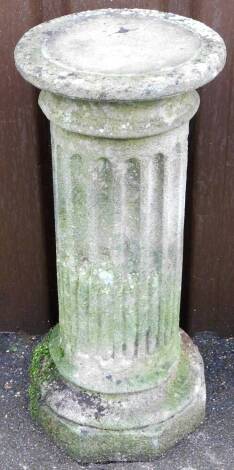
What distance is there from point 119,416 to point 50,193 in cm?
112

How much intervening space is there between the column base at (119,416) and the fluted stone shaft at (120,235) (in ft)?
0.24

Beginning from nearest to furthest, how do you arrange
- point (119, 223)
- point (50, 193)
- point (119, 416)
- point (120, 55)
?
point (120, 55)
point (119, 223)
point (119, 416)
point (50, 193)

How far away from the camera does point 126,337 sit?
10.9 ft

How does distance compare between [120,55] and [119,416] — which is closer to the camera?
[120,55]

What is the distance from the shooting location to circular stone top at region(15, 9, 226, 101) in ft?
8.75

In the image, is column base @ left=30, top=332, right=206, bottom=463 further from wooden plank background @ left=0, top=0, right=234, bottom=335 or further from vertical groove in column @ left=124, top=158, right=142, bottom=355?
wooden plank background @ left=0, top=0, right=234, bottom=335

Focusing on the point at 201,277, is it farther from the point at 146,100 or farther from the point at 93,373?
the point at 146,100

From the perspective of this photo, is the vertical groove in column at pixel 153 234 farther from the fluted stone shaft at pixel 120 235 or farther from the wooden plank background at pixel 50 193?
the wooden plank background at pixel 50 193

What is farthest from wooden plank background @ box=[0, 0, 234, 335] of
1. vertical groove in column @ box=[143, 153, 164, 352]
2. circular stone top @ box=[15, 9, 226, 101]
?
vertical groove in column @ box=[143, 153, 164, 352]

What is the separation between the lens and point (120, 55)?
287 centimetres

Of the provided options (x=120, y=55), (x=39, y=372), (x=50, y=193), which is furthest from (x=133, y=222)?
(x=39, y=372)

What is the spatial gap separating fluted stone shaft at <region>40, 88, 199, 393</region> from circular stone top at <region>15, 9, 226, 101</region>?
113 millimetres

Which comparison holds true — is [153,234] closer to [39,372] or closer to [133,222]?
[133,222]

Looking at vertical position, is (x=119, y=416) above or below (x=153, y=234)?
below
